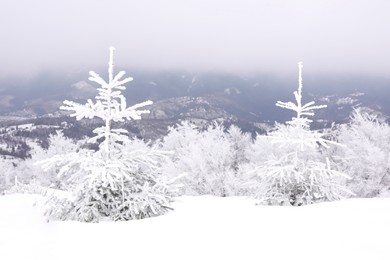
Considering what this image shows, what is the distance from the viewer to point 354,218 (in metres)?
7.59

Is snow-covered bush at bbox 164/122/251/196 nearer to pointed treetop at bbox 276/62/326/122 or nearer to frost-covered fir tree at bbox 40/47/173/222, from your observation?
pointed treetop at bbox 276/62/326/122

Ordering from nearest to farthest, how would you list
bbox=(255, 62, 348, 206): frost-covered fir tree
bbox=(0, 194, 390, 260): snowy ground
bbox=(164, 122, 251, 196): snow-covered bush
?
bbox=(0, 194, 390, 260): snowy ground < bbox=(255, 62, 348, 206): frost-covered fir tree < bbox=(164, 122, 251, 196): snow-covered bush

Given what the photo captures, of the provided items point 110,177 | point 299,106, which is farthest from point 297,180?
point 110,177

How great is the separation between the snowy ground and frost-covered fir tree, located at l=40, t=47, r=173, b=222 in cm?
50

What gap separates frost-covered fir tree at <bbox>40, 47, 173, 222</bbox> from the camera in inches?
363

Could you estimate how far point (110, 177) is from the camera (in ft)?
29.2

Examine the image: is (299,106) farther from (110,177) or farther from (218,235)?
(218,235)

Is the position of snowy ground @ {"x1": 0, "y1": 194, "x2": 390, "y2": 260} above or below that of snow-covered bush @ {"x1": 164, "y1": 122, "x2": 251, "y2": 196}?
above

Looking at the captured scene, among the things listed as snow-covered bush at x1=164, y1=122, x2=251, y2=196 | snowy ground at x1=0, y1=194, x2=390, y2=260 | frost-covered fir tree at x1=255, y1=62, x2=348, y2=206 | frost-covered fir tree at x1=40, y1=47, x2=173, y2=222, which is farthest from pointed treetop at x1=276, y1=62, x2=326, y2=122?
snow-covered bush at x1=164, y1=122, x2=251, y2=196

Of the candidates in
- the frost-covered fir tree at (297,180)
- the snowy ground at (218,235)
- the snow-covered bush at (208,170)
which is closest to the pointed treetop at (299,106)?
the frost-covered fir tree at (297,180)

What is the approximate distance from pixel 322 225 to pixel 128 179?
434 centimetres

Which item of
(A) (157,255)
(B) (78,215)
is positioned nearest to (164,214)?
(B) (78,215)

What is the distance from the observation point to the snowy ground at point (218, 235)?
19.3ft

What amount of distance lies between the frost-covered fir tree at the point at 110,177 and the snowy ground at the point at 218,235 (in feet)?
1.65
